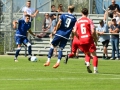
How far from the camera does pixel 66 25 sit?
21031mm

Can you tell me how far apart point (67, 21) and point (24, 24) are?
5.77 meters

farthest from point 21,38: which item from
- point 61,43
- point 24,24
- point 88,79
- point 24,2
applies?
point 88,79

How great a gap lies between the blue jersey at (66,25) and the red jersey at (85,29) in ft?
7.03

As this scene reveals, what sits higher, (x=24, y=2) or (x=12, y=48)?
(x=24, y=2)

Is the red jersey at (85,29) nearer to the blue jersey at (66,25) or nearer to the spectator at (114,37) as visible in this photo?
the blue jersey at (66,25)

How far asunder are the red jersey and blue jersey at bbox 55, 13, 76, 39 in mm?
2141

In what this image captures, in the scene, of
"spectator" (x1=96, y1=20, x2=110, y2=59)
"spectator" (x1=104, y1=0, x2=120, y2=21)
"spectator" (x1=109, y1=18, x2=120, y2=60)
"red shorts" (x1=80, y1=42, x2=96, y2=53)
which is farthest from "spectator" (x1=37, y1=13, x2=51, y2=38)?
"red shorts" (x1=80, y1=42, x2=96, y2=53)

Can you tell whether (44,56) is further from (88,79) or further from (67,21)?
(88,79)

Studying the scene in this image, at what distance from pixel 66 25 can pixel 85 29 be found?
2.43 meters

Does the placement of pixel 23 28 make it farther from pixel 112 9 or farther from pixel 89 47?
pixel 89 47

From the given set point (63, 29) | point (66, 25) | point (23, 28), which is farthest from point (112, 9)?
point (66, 25)

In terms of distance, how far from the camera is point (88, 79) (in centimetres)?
1599

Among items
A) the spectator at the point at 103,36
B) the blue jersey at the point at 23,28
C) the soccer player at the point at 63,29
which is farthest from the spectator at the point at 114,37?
the soccer player at the point at 63,29

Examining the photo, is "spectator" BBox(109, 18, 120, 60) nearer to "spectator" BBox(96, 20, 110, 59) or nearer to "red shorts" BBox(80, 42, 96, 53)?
"spectator" BBox(96, 20, 110, 59)
